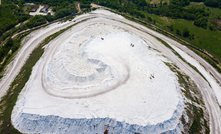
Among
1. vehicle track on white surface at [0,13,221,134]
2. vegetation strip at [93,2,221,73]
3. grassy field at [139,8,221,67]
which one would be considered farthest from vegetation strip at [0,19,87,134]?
grassy field at [139,8,221,67]

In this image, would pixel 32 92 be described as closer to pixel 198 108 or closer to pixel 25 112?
pixel 25 112

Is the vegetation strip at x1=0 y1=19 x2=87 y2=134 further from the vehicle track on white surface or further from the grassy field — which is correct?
the grassy field

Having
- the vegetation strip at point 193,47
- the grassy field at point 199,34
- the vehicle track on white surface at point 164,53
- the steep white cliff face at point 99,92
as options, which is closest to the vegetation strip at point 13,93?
the steep white cliff face at point 99,92

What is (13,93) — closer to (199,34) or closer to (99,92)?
(99,92)

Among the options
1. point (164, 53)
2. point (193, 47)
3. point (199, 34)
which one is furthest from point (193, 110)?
point (199, 34)

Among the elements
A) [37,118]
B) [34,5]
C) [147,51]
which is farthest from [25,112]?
[34,5]

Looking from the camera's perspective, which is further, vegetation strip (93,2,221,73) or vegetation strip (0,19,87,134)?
vegetation strip (93,2,221,73)
